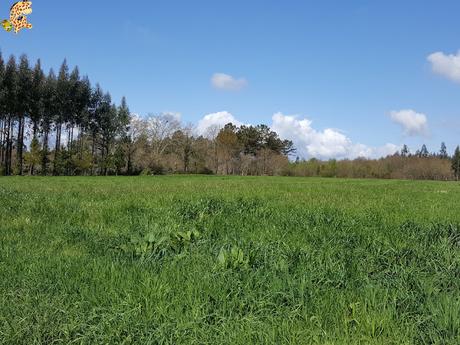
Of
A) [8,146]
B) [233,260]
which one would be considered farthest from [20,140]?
[233,260]

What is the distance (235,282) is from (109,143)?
82018mm

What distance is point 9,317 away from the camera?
351 cm

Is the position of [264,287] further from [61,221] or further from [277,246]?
[61,221]

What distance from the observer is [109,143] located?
82375 millimetres

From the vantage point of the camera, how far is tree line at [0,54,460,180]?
6562cm

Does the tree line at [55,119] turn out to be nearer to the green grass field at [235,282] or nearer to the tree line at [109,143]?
the tree line at [109,143]

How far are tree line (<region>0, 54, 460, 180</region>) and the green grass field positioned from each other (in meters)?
59.3

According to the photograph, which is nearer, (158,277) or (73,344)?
(73,344)

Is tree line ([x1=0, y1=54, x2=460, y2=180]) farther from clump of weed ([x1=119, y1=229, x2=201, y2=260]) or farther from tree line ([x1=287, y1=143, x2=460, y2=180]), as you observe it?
clump of weed ([x1=119, y1=229, x2=201, y2=260])

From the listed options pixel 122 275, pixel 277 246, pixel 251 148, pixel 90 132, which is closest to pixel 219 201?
pixel 277 246

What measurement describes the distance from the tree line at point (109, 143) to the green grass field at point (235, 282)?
194 ft

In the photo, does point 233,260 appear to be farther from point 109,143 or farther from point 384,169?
point 384,169

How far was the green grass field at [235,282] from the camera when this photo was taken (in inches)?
125

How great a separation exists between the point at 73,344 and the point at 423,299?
2.80m
